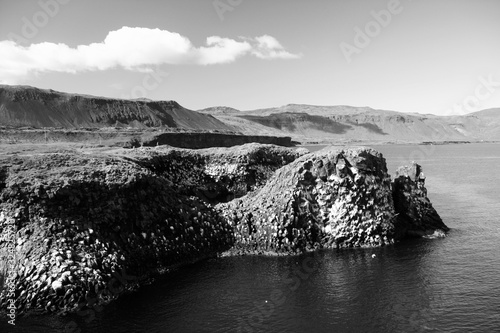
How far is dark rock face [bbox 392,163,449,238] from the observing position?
49.1 metres

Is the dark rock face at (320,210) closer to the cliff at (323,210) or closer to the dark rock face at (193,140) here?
the cliff at (323,210)

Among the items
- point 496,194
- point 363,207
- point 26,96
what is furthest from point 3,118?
point 496,194

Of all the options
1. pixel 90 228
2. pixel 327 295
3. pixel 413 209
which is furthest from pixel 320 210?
pixel 90 228

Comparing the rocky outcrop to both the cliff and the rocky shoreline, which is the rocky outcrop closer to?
the rocky shoreline

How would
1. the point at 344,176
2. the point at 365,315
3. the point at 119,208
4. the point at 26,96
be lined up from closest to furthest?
1. the point at 365,315
2. the point at 119,208
3. the point at 344,176
4. the point at 26,96

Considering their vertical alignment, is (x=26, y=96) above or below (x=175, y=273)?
above

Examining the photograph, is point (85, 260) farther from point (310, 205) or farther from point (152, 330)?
point (310, 205)

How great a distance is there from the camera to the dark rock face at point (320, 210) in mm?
44219

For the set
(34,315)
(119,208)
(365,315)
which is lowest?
(34,315)

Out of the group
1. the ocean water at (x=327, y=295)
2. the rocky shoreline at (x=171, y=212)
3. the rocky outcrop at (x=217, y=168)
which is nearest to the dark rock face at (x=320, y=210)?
the rocky shoreline at (x=171, y=212)

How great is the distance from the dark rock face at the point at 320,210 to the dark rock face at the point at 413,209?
3.60 metres

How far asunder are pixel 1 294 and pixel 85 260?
6436mm

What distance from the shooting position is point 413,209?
5044cm

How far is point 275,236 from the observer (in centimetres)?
4375
